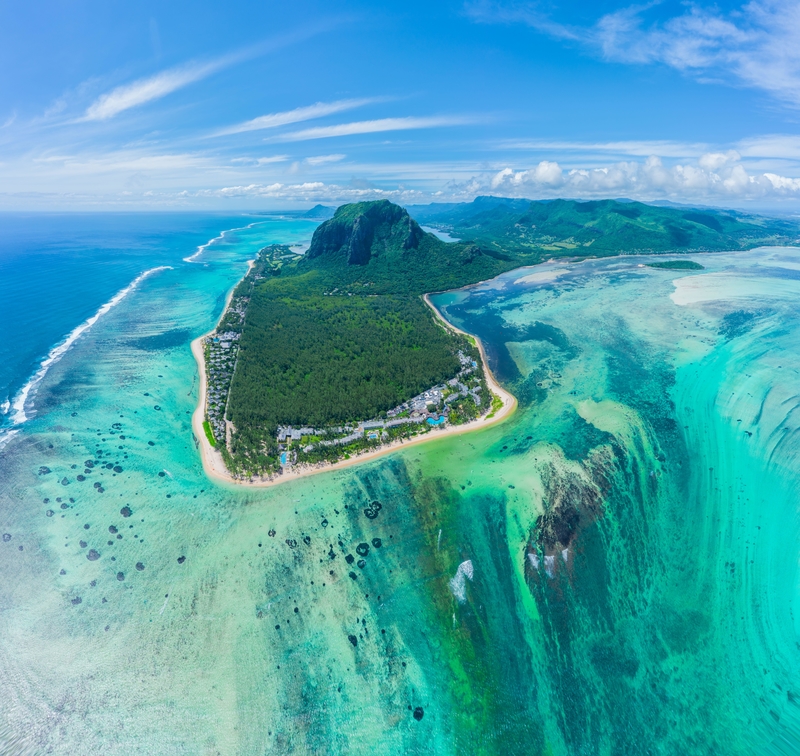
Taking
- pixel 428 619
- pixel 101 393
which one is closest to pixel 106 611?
pixel 428 619


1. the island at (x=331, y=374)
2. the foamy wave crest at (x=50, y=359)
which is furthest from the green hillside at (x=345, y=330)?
the foamy wave crest at (x=50, y=359)

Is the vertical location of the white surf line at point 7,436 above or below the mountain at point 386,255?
below

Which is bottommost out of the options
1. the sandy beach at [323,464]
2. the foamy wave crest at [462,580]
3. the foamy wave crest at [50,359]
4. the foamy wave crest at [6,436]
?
Result: the foamy wave crest at [462,580]

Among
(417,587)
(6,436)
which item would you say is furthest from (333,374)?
(6,436)

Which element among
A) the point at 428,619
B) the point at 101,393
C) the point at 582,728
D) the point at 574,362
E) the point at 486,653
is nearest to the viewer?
the point at 582,728

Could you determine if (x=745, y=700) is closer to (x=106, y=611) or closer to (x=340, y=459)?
(x=340, y=459)

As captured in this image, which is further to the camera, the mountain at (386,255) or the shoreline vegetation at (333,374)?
the mountain at (386,255)

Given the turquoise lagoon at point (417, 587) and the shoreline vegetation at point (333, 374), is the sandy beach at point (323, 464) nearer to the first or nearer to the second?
the shoreline vegetation at point (333, 374)
